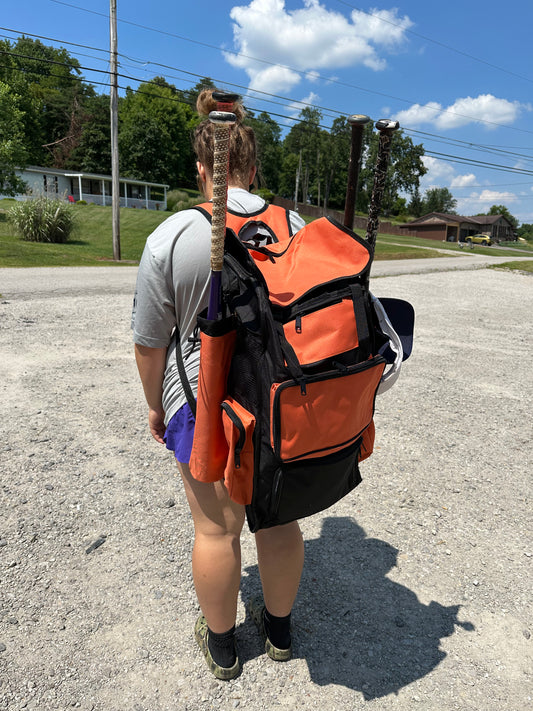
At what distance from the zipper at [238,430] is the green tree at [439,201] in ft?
377

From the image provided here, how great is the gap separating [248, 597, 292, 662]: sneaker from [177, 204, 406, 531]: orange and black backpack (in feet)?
2.59

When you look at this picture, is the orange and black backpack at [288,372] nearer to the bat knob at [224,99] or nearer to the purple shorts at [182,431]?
the purple shorts at [182,431]

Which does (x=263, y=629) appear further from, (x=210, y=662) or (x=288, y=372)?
(x=288, y=372)

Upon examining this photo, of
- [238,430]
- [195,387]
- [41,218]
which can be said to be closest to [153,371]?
[195,387]

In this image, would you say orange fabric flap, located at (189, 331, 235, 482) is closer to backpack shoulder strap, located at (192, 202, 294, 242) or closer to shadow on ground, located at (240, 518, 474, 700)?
backpack shoulder strap, located at (192, 202, 294, 242)

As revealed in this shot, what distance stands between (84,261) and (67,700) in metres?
15.9

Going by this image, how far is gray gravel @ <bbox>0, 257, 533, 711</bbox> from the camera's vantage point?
5.91 feet

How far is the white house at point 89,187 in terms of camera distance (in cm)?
4419

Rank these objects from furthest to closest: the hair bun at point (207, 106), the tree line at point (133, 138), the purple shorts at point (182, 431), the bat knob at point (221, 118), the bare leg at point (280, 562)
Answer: the tree line at point (133, 138)
the bare leg at point (280, 562)
the hair bun at point (207, 106)
the purple shorts at point (182, 431)
the bat knob at point (221, 118)

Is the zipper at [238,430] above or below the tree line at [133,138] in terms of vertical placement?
below

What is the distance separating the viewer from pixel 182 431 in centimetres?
158

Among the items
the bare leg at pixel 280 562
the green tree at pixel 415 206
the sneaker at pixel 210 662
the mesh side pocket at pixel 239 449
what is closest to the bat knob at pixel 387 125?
the mesh side pocket at pixel 239 449

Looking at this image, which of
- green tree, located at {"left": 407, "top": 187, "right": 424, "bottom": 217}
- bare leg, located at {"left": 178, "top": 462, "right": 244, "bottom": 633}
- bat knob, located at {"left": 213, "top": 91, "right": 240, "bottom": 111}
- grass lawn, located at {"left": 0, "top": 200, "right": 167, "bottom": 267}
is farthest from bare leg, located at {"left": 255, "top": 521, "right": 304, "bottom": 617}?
green tree, located at {"left": 407, "top": 187, "right": 424, "bottom": 217}

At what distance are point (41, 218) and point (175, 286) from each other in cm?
2102
